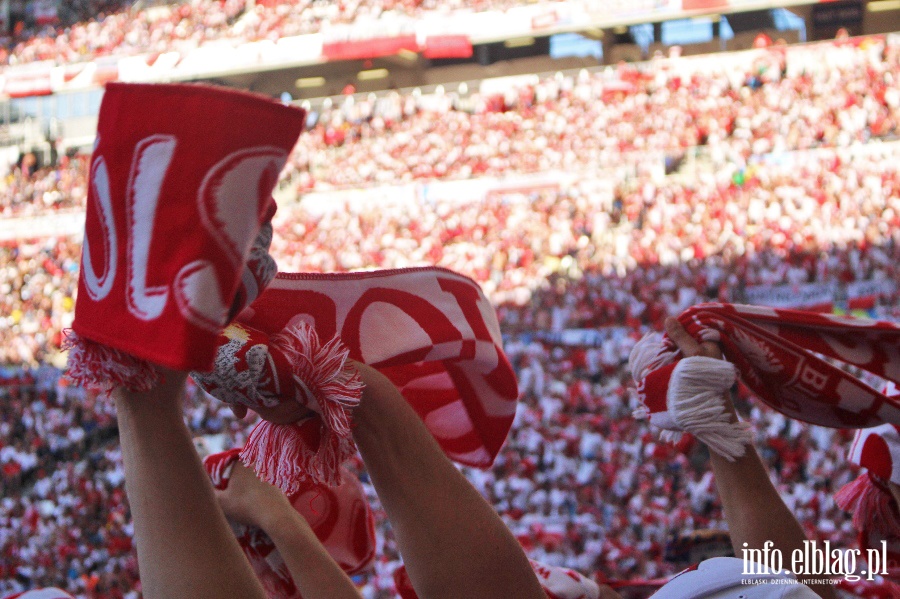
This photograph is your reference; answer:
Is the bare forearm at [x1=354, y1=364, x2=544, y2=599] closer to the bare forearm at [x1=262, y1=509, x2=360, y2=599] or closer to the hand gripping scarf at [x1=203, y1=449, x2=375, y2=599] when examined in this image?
the bare forearm at [x1=262, y1=509, x2=360, y2=599]

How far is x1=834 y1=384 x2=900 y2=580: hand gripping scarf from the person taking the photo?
5.42 feet

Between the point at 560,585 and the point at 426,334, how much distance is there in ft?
2.00

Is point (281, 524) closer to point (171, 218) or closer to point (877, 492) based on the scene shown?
point (171, 218)

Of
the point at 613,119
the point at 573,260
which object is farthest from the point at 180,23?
the point at 573,260

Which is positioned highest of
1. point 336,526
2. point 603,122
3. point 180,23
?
point 180,23

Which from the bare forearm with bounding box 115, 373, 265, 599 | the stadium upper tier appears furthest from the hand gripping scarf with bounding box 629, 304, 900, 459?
the stadium upper tier

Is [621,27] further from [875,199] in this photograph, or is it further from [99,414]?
[99,414]

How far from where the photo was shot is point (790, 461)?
272 inches

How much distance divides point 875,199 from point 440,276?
34.4ft

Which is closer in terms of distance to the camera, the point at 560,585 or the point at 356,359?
the point at 356,359

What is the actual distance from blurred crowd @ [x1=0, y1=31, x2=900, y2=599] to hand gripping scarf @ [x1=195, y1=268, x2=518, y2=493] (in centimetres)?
418

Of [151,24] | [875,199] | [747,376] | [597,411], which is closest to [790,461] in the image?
[597,411]

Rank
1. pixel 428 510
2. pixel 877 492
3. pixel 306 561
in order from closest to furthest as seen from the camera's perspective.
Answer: pixel 428 510
pixel 306 561
pixel 877 492

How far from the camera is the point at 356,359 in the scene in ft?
3.77
